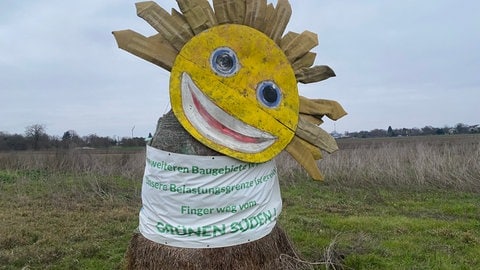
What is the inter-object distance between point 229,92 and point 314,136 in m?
0.82

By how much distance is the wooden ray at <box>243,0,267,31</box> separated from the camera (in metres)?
3.57

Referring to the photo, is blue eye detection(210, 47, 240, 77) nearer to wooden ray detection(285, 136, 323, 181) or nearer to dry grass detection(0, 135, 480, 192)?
wooden ray detection(285, 136, 323, 181)

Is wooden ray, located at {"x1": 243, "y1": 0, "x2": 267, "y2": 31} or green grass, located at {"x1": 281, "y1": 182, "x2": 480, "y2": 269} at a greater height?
wooden ray, located at {"x1": 243, "y1": 0, "x2": 267, "y2": 31}

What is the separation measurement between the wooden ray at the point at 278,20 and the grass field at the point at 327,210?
7.10 feet

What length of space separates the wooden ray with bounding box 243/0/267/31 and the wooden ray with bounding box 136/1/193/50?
49cm

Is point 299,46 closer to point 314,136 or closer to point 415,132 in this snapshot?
point 314,136

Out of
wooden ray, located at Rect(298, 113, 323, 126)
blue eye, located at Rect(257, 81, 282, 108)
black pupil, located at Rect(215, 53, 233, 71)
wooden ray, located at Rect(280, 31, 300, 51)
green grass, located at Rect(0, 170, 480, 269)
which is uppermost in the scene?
wooden ray, located at Rect(280, 31, 300, 51)

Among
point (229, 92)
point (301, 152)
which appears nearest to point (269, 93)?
point (229, 92)

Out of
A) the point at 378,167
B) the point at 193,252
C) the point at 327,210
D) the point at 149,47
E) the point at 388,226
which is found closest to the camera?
the point at 193,252

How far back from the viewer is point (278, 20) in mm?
3664

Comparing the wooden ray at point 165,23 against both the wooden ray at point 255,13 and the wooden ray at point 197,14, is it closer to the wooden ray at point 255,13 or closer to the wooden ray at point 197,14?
the wooden ray at point 197,14

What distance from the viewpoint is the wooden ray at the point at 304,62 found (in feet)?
12.3

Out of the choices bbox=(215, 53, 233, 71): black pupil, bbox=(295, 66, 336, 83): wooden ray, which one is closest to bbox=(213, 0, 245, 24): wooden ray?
bbox=(215, 53, 233, 71): black pupil

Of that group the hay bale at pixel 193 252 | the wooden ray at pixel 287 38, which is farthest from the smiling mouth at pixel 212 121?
the wooden ray at pixel 287 38
